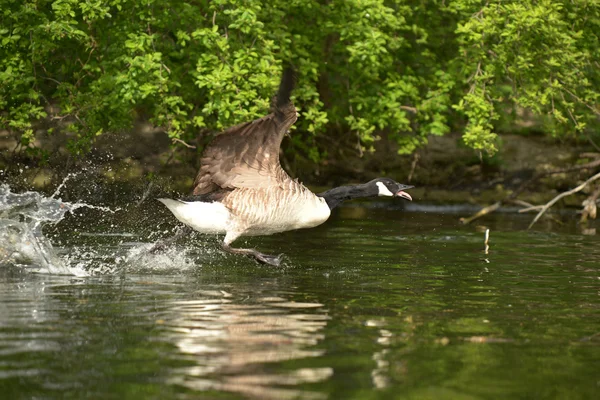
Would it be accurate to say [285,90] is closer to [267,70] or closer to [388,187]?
[388,187]

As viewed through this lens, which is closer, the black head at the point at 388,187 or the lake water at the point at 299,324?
the lake water at the point at 299,324

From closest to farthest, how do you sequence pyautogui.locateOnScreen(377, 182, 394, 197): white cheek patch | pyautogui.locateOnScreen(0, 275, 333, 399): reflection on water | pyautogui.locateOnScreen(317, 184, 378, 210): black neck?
pyautogui.locateOnScreen(0, 275, 333, 399): reflection on water
pyautogui.locateOnScreen(317, 184, 378, 210): black neck
pyautogui.locateOnScreen(377, 182, 394, 197): white cheek patch

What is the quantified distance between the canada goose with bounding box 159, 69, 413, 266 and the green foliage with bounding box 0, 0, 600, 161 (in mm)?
5674

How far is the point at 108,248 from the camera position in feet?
48.3

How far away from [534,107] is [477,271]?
875cm

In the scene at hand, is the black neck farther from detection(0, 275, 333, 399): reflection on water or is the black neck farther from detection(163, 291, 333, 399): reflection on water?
detection(163, 291, 333, 399): reflection on water

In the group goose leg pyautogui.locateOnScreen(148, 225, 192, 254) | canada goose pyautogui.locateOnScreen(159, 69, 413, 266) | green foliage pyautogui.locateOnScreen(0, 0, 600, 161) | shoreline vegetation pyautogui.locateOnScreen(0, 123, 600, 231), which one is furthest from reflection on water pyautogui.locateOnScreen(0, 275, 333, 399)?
shoreline vegetation pyautogui.locateOnScreen(0, 123, 600, 231)

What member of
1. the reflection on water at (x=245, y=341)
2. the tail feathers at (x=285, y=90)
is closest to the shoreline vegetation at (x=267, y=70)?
the tail feathers at (x=285, y=90)

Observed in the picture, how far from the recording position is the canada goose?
42.1 ft

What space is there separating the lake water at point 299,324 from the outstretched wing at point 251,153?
1.09 meters

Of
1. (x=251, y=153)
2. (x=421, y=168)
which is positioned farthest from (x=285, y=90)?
(x=421, y=168)

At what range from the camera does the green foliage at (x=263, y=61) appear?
1967cm

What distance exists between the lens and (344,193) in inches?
544

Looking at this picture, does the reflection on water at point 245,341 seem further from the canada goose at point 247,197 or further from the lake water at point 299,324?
the canada goose at point 247,197
